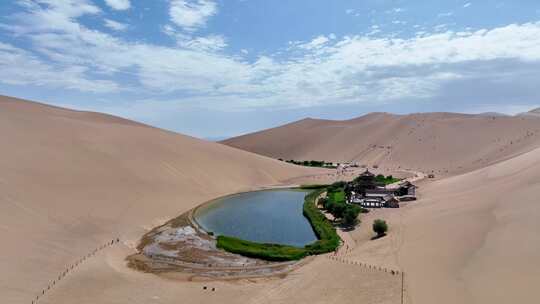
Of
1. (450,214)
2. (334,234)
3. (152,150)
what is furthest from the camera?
(152,150)

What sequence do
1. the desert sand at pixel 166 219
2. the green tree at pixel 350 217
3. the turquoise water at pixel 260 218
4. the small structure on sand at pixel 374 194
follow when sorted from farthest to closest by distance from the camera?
the small structure on sand at pixel 374 194
the green tree at pixel 350 217
the turquoise water at pixel 260 218
the desert sand at pixel 166 219

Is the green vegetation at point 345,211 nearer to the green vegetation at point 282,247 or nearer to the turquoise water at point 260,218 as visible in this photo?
the green vegetation at point 282,247

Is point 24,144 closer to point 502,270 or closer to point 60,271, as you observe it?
point 60,271

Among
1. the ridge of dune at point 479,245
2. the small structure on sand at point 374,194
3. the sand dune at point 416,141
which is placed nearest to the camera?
the ridge of dune at point 479,245

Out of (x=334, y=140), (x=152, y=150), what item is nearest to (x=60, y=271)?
(x=152, y=150)

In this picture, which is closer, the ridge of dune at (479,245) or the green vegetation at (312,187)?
the ridge of dune at (479,245)

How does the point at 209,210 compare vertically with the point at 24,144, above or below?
below

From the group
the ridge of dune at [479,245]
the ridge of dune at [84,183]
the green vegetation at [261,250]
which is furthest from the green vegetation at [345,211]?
the ridge of dune at [84,183]
